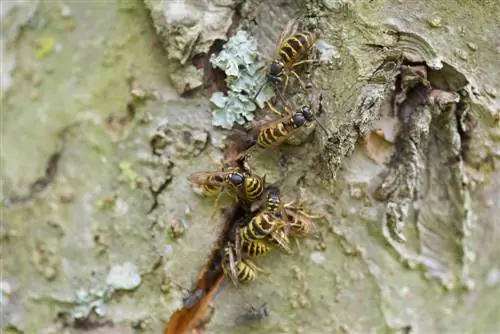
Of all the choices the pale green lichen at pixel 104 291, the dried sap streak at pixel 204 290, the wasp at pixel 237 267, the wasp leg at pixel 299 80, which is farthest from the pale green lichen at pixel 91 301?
the wasp leg at pixel 299 80

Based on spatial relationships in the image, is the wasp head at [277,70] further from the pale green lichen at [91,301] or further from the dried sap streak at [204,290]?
the pale green lichen at [91,301]

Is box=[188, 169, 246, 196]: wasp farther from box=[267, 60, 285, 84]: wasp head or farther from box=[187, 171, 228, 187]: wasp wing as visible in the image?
box=[267, 60, 285, 84]: wasp head

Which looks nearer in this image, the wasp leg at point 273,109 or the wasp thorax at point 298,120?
the wasp thorax at point 298,120

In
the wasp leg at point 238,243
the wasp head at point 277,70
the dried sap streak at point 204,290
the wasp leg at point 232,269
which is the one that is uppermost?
the wasp head at point 277,70

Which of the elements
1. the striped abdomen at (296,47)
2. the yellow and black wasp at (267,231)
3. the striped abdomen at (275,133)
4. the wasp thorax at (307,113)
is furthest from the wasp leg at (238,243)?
the striped abdomen at (296,47)

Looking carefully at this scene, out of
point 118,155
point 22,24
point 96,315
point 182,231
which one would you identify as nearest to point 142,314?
point 96,315

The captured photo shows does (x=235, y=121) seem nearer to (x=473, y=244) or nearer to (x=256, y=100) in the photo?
(x=256, y=100)

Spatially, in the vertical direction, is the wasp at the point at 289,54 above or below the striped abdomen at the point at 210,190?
above
